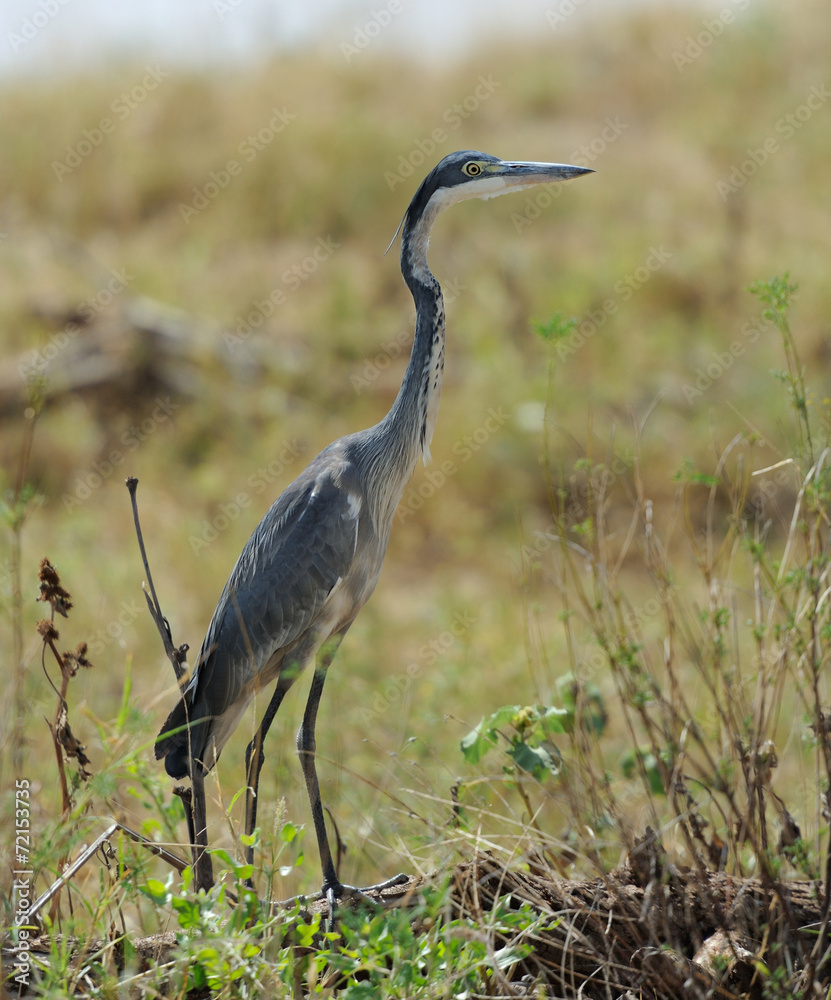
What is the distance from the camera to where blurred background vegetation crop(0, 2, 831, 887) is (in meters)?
6.03

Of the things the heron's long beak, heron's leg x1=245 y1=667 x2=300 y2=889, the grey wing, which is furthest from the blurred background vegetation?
the heron's long beak

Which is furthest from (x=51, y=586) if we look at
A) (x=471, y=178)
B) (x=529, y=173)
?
(x=529, y=173)

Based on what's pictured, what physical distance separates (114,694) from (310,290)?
18.9ft

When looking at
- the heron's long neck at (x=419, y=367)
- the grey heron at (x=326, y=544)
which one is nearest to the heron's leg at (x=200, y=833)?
the grey heron at (x=326, y=544)

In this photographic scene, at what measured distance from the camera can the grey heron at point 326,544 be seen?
3182 mm

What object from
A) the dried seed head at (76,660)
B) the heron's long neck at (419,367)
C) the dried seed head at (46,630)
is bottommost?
the dried seed head at (76,660)

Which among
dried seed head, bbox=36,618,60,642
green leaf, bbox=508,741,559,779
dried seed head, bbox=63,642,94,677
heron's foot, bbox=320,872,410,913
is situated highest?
dried seed head, bbox=36,618,60,642

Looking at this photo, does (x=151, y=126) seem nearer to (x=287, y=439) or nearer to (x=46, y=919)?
(x=287, y=439)

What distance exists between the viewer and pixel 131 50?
14.1 m

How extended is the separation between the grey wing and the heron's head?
36.0 inches

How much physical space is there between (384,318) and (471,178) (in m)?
6.37

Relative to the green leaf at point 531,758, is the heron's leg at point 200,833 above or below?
below

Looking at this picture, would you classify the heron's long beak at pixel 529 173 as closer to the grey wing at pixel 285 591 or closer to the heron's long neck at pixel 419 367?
the heron's long neck at pixel 419 367

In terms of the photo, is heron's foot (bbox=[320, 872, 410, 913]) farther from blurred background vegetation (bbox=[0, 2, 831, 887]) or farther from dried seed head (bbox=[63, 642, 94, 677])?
dried seed head (bbox=[63, 642, 94, 677])
